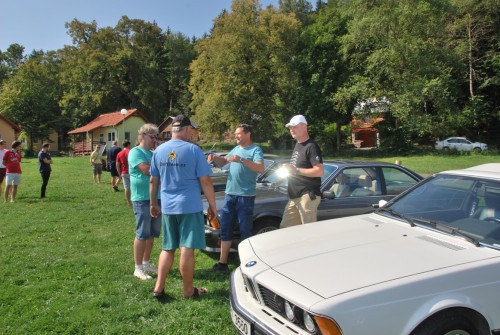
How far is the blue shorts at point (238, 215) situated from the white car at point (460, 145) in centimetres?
3186

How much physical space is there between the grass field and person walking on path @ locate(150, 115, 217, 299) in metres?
0.45

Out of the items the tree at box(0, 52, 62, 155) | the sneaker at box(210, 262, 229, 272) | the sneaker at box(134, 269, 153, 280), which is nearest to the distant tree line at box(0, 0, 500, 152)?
the tree at box(0, 52, 62, 155)

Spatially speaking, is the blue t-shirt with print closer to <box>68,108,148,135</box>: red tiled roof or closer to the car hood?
the car hood

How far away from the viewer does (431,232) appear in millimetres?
3359

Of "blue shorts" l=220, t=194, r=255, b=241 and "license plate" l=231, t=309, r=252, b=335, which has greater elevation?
"blue shorts" l=220, t=194, r=255, b=241

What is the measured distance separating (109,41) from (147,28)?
9.53 metres

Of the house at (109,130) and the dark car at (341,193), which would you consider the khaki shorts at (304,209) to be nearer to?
the dark car at (341,193)

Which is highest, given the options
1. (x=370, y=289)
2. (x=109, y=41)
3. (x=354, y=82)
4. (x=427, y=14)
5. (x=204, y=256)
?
(x=109, y=41)

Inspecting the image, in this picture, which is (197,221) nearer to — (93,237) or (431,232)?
(431,232)

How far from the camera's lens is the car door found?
5.92m

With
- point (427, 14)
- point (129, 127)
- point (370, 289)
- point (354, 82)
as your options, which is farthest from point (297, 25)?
point (370, 289)

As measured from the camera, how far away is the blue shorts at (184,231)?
3.99 m

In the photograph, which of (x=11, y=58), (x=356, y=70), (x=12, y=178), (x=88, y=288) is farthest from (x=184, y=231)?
(x=11, y=58)

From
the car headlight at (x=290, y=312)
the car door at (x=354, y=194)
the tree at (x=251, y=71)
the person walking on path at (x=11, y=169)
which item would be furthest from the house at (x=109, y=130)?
the car headlight at (x=290, y=312)
